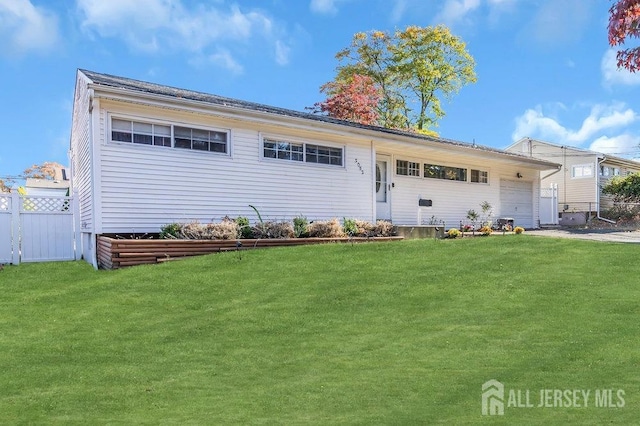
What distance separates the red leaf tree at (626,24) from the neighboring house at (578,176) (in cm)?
2411

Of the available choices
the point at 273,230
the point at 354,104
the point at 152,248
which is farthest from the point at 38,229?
the point at 354,104

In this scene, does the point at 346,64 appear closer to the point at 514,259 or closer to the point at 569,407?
the point at 514,259

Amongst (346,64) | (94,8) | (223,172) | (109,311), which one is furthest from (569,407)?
(346,64)

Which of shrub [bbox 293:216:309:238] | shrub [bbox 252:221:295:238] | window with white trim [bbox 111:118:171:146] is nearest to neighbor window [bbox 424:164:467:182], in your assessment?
shrub [bbox 293:216:309:238]

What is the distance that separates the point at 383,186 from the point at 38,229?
1039 centimetres

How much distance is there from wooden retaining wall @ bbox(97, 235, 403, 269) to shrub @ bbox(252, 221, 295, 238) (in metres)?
0.50

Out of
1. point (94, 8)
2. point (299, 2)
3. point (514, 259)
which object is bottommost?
point (514, 259)

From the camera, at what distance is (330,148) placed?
568 inches

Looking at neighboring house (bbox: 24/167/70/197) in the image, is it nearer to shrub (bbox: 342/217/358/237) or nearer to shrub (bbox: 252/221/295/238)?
shrub (bbox: 252/221/295/238)

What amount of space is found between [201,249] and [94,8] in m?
12.5

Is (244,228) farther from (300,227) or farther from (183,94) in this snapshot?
(183,94)

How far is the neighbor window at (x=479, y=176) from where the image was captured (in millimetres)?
19070

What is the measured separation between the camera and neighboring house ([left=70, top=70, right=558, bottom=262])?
10719mm

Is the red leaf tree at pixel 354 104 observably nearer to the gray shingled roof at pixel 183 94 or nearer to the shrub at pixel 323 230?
the gray shingled roof at pixel 183 94
